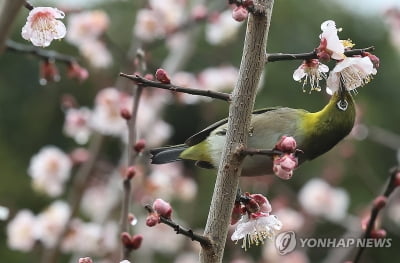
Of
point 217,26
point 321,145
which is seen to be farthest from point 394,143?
point 321,145

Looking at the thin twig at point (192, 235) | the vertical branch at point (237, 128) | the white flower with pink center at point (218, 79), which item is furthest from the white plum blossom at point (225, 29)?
the thin twig at point (192, 235)

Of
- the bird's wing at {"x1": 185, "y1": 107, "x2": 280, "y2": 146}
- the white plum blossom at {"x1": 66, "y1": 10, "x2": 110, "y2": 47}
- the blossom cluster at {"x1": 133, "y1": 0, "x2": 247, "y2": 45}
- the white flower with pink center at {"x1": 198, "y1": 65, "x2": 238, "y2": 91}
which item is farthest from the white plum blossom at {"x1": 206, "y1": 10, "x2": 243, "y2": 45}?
the bird's wing at {"x1": 185, "y1": 107, "x2": 280, "y2": 146}

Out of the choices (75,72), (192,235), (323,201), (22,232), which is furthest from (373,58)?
(323,201)

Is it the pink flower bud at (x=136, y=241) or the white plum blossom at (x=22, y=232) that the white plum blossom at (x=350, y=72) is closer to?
the pink flower bud at (x=136, y=241)

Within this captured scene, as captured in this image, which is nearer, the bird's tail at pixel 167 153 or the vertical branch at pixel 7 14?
the vertical branch at pixel 7 14

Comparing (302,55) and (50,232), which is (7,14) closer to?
(302,55)

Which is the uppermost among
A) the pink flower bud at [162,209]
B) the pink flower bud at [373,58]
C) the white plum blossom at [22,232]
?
the pink flower bud at [373,58]

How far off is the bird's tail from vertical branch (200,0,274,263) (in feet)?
1.99

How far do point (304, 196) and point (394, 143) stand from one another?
978mm

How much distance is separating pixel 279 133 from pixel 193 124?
558 centimetres

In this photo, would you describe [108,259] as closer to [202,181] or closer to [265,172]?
[265,172]

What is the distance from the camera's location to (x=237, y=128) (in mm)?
1151

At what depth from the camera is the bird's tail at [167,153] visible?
1.76 meters

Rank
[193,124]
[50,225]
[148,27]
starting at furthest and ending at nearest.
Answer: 1. [193,124]
2. [148,27]
3. [50,225]
